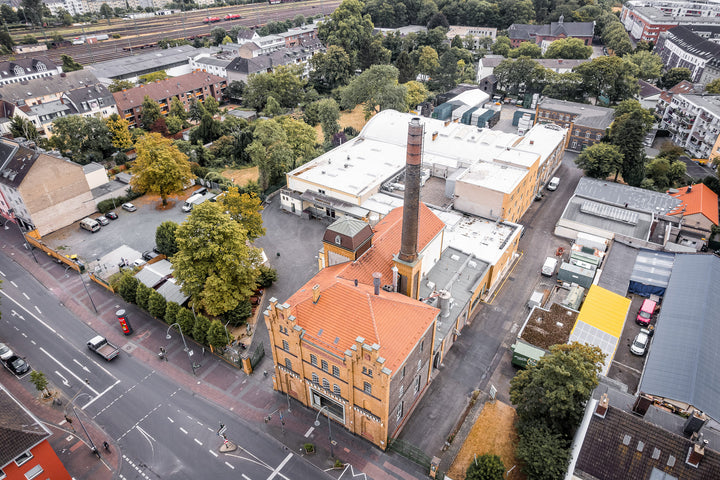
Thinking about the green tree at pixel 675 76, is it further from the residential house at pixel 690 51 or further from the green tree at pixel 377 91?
the green tree at pixel 377 91

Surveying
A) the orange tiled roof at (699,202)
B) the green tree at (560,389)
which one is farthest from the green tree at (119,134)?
the orange tiled roof at (699,202)

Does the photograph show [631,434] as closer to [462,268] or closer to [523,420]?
[523,420]

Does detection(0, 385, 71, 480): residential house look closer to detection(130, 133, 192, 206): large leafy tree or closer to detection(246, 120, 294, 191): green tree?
detection(130, 133, 192, 206): large leafy tree

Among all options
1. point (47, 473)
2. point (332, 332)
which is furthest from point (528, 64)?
point (47, 473)

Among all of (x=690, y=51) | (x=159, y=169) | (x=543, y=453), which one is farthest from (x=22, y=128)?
(x=690, y=51)

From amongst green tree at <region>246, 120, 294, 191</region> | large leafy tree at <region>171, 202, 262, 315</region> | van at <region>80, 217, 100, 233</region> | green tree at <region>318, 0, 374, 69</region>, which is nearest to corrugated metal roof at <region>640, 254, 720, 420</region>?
large leafy tree at <region>171, 202, 262, 315</region>

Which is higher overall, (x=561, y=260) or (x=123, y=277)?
(x=123, y=277)

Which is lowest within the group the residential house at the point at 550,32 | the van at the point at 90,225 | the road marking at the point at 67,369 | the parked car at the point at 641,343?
the road marking at the point at 67,369
